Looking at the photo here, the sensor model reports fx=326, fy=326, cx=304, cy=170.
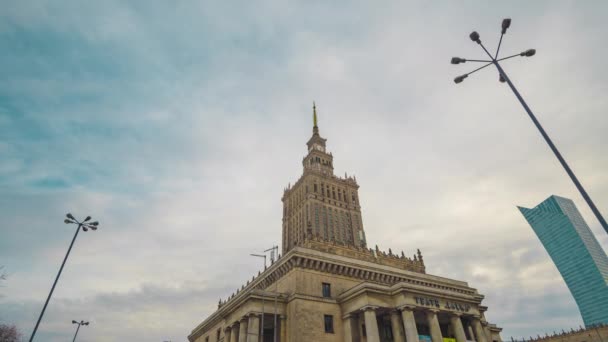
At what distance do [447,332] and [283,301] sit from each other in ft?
70.9

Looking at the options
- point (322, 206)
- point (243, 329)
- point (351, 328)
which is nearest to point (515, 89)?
point (351, 328)

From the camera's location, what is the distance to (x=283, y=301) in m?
37.8

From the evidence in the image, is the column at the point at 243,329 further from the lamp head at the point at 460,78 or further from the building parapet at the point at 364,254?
the lamp head at the point at 460,78

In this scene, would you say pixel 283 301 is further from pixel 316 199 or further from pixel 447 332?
pixel 316 199

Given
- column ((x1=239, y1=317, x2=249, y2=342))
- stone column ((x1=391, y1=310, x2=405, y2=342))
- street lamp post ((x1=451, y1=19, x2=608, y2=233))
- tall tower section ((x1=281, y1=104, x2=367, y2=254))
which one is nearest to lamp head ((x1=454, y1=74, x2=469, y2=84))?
street lamp post ((x1=451, y1=19, x2=608, y2=233))

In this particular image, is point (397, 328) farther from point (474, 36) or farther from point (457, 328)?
point (474, 36)

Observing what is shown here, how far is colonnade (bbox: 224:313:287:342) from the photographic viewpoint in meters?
34.4

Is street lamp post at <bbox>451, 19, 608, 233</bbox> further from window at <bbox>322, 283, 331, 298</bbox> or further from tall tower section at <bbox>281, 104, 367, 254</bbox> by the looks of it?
tall tower section at <bbox>281, 104, 367, 254</bbox>

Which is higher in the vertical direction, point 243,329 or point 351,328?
point 243,329

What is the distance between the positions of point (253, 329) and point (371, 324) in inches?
489

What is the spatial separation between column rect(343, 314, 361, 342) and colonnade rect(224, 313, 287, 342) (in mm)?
6926

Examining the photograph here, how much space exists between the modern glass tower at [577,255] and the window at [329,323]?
189 metres

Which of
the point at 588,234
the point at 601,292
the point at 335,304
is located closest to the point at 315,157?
the point at 335,304

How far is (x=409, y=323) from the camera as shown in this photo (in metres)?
33.5
